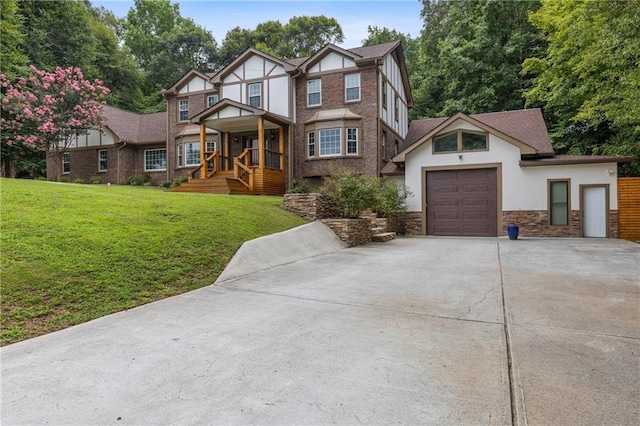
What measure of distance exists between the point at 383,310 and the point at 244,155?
13.7 meters

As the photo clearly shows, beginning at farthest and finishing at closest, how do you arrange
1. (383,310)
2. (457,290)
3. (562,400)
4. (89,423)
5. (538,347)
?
(457,290)
(383,310)
(538,347)
(562,400)
(89,423)

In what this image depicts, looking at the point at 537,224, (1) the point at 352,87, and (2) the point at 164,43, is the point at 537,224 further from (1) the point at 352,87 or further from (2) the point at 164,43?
(2) the point at 164,43

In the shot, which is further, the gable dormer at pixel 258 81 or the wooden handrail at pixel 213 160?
the gable dormer at pixel 258 81

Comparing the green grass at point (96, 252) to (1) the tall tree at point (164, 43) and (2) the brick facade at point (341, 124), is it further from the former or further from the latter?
(1) the tall tree at point (164, 43)

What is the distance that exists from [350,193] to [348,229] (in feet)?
4.61

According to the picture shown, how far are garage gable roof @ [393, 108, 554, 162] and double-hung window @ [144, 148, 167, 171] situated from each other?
46.6 ft

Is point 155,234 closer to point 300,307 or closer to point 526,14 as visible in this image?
Answer: point 300,307

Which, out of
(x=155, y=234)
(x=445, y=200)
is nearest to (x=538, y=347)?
(x=155, y=234)

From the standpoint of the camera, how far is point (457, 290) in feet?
17.6

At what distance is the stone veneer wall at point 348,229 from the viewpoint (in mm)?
Answer: 10633

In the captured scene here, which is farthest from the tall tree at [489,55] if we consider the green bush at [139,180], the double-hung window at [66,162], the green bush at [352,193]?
the double-hung window at [66,162]

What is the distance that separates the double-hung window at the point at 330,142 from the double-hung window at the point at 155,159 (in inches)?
406

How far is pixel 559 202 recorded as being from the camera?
13.3 metres

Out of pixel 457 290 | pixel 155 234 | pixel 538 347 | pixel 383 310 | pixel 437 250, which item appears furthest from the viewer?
pixel 437 250
